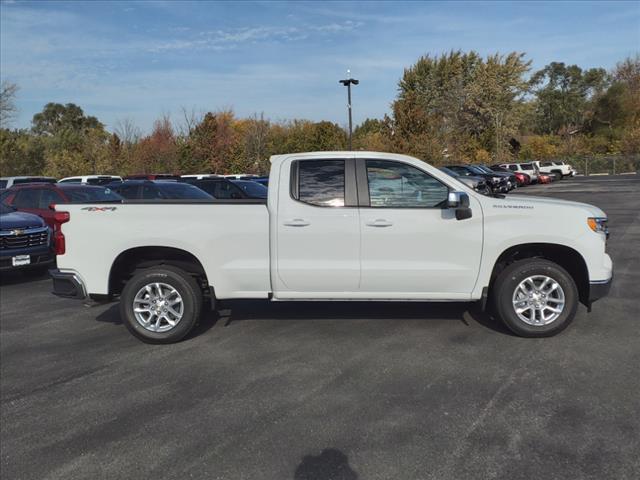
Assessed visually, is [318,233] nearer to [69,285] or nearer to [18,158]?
[69,285]

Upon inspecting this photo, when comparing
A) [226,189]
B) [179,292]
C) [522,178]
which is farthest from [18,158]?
[179,292]

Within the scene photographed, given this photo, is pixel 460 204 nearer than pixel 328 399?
No

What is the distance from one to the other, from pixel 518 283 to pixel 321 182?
2227mm

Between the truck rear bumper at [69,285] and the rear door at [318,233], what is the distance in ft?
6.78

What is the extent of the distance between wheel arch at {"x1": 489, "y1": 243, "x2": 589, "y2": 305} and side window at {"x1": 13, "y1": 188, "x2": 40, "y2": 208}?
406 inches

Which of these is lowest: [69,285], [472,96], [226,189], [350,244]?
[69,285]

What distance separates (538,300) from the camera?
542 cm

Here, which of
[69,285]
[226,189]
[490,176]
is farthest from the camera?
[490,176]

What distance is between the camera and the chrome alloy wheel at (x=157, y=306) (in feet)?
18.4

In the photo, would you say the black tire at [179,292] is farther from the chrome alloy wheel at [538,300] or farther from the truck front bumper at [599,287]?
the truck front bumper at [599,287]

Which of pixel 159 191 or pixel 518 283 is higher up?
pixel 159 191

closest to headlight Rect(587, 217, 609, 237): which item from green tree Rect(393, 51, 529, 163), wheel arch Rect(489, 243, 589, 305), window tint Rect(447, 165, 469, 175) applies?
wheel arch Rect(489, 243, 589, 305)

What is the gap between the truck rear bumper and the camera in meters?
5.65

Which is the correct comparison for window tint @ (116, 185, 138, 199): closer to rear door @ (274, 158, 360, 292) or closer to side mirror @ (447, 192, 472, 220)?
rear door @ (274, 158, 360, 292)
